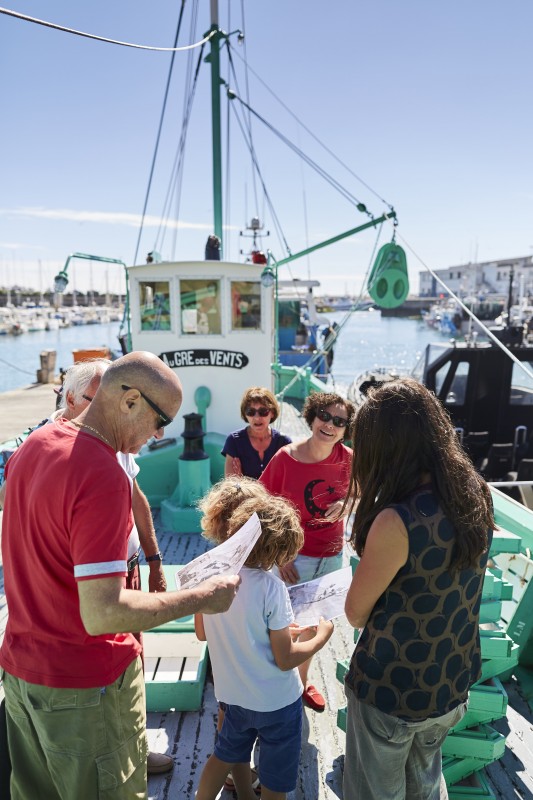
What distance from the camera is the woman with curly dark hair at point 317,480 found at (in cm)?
268

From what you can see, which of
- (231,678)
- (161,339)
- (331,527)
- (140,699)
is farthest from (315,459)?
(161,339)

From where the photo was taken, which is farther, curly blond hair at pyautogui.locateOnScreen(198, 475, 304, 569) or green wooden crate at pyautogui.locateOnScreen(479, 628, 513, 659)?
green wooden crate at pyautogui.locateOnScreen(479, 628, 513, 659)

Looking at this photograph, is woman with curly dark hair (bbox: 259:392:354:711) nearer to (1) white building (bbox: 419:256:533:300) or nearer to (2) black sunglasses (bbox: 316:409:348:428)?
(2) black sunglasses (bbox: 316:409:348:428)

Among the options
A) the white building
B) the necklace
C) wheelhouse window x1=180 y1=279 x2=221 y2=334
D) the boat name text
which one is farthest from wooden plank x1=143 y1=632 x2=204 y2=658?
the white building

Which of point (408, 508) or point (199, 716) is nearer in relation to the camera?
point (408, 508)

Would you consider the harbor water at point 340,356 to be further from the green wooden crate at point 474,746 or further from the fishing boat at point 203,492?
the green wooden crate at point 474,746

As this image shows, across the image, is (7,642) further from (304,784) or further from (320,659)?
(320,659)

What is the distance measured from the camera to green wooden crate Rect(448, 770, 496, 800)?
2145mm

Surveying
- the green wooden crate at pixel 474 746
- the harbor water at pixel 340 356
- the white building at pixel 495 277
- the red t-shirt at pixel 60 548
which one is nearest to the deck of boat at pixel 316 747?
the green wooden crate at pixel 474 746

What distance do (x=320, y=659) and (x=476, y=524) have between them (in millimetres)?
2233

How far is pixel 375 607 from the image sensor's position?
4.88ft

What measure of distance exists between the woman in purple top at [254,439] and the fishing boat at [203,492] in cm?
87

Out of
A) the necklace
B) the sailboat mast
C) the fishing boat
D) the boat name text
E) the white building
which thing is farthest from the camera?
Result: the white building

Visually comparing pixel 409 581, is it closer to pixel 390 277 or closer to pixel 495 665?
pixel 495 665
